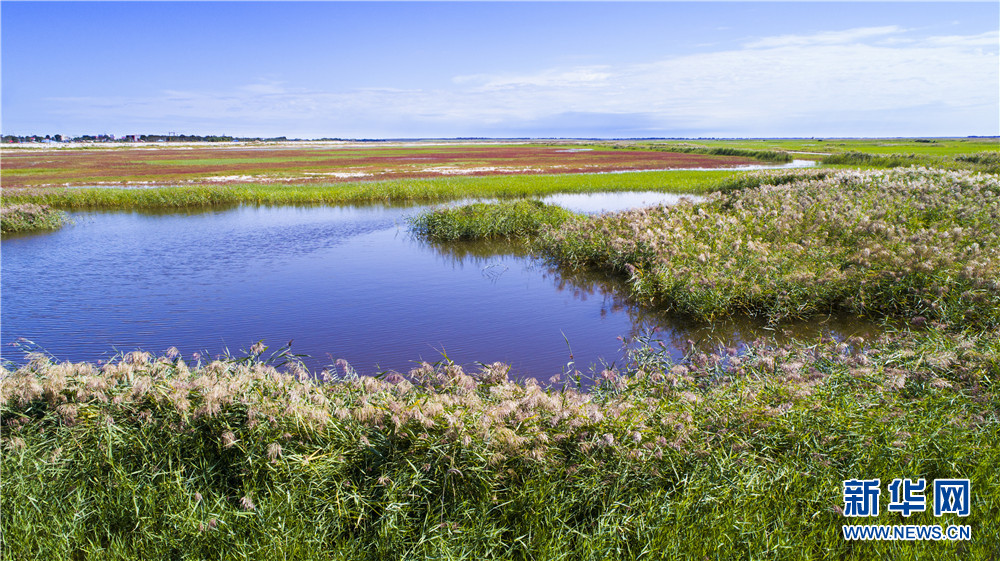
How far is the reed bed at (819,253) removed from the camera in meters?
9.42

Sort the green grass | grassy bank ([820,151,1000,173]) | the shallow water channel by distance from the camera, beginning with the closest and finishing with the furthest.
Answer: the shallow water channel
the green grass
grassy bank ([820,151,1000,173])

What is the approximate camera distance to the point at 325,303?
1167 cm

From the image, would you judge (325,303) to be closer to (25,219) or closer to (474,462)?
(474,462)

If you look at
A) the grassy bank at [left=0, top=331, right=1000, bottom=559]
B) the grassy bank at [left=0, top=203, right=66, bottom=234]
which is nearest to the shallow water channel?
the grassy bank at [left=0, top=203, right=66, bottom=234]

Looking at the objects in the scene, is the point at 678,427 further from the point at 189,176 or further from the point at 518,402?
the point at 189,176

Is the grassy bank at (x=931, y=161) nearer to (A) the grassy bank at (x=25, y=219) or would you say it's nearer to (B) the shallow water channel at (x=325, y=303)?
(B) the shallow water channel at (x=325, y=303)

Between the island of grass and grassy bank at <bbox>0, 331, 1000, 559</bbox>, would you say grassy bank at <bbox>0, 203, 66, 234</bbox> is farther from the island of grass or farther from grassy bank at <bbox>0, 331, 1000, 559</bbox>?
grassy bank at <bbox>0, 331, 1000, 559</bbox>

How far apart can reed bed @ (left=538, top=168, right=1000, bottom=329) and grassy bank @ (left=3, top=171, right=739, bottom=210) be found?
14.5m

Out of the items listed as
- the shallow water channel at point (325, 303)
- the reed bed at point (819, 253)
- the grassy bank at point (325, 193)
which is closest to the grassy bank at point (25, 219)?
the shallow water channel at point (325, 303)

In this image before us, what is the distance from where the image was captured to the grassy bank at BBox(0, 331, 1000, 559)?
11.9ft

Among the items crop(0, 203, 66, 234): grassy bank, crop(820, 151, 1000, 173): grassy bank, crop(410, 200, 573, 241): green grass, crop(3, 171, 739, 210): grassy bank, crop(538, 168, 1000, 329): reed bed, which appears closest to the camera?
crop(538, 168, 1000, 329): reed bed

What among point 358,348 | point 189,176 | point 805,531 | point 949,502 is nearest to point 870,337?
point 949,502

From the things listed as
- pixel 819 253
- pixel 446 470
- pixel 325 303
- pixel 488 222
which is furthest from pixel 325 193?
pixel 446 470

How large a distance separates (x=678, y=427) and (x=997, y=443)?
284cm
